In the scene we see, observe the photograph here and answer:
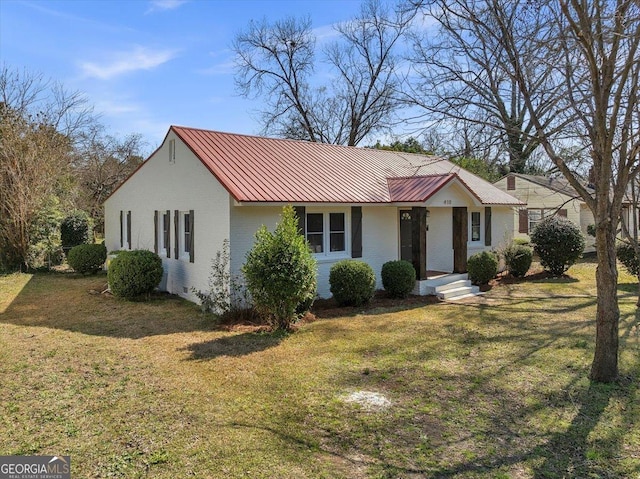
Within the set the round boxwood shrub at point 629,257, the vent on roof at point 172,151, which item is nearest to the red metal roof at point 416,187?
the vent on roof at point 172,151

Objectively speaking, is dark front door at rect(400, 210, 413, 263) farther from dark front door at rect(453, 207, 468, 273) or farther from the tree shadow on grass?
the tree shadow on grass

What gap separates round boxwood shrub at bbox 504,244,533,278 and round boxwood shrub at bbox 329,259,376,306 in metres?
7.41

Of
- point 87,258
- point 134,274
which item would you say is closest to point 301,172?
point 134,274

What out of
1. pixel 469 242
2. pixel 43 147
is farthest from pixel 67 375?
pixel 43 147

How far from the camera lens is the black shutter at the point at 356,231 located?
12734 millimetres

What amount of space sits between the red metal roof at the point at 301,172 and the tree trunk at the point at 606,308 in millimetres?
4698

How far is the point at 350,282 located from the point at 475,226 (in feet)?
24.9

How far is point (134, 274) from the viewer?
12055mm

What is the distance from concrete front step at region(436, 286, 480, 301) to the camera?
43.3 ft

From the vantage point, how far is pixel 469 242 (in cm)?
1628

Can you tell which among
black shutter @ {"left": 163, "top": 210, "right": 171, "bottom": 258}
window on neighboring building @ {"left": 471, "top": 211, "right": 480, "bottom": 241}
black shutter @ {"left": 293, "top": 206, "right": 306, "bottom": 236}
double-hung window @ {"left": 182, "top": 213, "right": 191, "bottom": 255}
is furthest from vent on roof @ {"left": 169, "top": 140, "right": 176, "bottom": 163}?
window on neighboring building @ {"left": 471, "top": 211, "right": 480, "bottom": 241}

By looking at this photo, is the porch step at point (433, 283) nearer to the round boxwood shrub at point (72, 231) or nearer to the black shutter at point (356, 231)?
the black shutter at point (356, 231)

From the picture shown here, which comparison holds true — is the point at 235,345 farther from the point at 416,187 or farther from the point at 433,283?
the point at 416,187

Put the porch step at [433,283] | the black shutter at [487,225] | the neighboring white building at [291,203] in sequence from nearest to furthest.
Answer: the neighboring white building at [291,203], the porch step at [433,283], the black shutter at [487,225]
